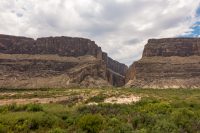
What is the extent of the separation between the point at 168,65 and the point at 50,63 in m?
48.4

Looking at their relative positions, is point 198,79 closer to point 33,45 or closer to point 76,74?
point 76,74

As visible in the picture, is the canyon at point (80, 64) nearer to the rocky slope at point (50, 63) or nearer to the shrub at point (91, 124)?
the rocky slope at point (50, 63)

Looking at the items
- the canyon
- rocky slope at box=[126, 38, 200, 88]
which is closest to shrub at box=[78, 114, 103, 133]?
the canyon

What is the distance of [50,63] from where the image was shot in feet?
401

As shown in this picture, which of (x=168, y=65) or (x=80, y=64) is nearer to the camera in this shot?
(x=80, y=64)

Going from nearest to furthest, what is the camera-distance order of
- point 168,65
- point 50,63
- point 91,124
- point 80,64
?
point 91,124
point 50,63
point 80,64
point 168,65

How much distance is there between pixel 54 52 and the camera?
13938 centimetres

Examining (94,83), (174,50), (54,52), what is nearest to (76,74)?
(94,83)

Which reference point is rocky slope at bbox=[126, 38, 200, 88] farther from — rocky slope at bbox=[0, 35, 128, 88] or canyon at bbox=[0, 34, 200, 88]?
rocky slope at bbox=[0, 35, 128, 88]

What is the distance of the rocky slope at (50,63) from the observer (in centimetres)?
10788

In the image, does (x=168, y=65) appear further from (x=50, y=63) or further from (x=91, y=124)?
(x=91, y=124)

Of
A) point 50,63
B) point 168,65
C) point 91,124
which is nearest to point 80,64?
point 50,63

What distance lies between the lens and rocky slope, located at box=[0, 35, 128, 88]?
107875 millimetres

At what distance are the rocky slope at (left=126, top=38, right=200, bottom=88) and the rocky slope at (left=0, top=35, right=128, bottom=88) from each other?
14.2m
